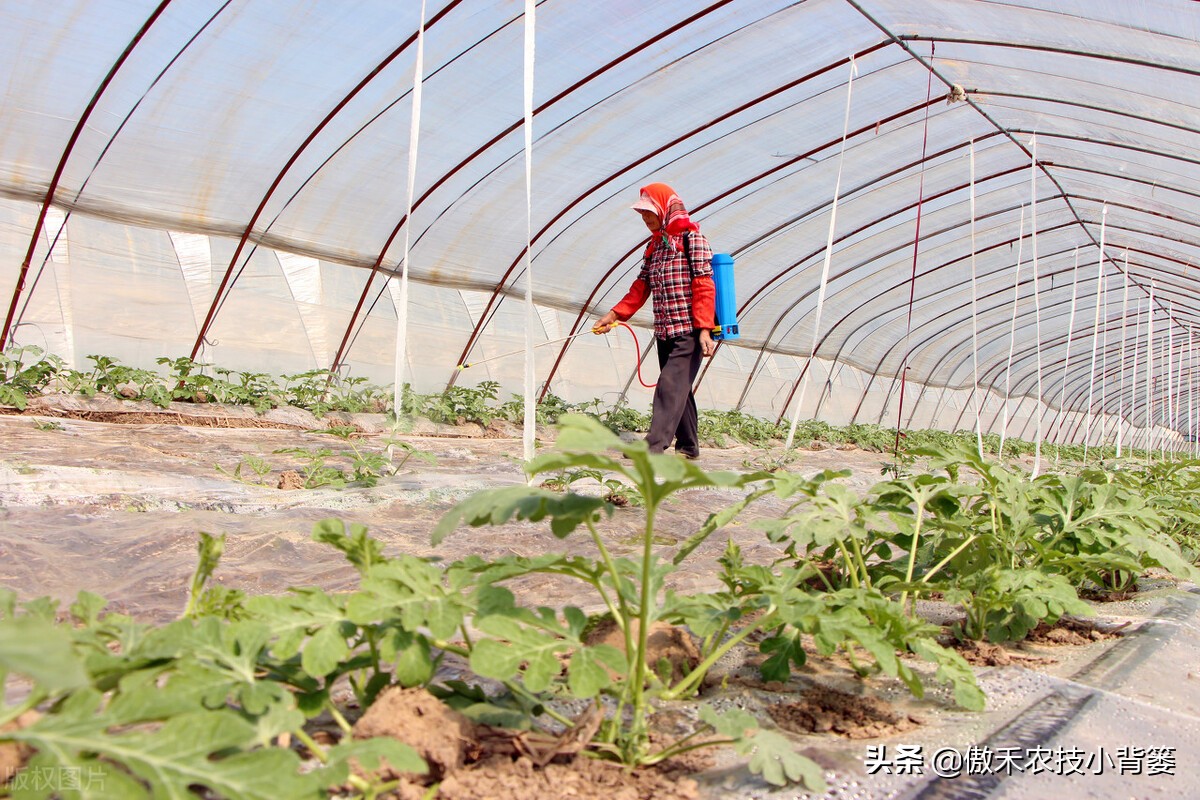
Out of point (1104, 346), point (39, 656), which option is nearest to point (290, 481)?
point (39, 656)

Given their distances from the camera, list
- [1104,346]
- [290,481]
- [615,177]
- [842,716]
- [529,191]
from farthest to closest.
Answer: [1104,346] < [615,177] < [529,191] < [290,481] < [842,716]

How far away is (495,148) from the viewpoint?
821 cm

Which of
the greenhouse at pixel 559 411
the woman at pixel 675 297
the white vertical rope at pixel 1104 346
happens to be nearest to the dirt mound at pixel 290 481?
the greenhouse at pixel 559 411

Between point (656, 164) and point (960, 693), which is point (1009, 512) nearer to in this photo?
point (960, 693)

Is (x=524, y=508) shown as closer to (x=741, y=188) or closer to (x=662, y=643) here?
(x=662, y=643)

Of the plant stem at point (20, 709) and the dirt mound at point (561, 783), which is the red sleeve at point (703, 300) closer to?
the dirt mound at point (561, 783)

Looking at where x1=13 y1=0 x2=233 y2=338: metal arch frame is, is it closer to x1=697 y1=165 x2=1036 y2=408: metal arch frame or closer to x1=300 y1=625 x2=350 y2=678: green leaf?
x1=300 y1=625 x2=350 y2=678: green leaf

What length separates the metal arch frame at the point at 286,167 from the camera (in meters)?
6.58

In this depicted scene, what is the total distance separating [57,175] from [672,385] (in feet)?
18.2

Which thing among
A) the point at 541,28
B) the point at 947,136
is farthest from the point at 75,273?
the point at 947,136

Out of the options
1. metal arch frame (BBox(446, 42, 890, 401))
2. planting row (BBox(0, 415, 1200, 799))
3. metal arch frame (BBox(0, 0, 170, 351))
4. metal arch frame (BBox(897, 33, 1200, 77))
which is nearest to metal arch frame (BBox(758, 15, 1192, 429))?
metal arch frame (BBox(897, 33, 1200, 77))

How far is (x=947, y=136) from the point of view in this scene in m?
9.62

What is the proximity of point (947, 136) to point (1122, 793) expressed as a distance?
9614 millimetres

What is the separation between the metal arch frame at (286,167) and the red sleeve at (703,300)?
2912 mm
